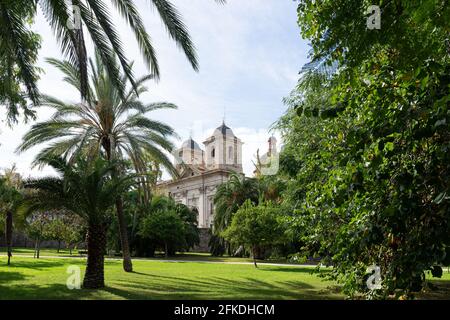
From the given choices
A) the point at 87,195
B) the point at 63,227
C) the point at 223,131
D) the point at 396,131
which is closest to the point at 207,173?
the point at 223,131

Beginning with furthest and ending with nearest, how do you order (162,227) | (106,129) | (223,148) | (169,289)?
(223,148), (162,227), (106,129), (169,289)

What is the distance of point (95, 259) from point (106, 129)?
724 centimetres

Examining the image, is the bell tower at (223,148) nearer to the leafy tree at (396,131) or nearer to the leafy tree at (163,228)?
the leafy tree at (163,228)

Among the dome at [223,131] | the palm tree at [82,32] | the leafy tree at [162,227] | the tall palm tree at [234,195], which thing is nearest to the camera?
the palm tree at [82,32]

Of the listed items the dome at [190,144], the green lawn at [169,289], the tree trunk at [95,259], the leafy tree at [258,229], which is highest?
the dome at [190,144]

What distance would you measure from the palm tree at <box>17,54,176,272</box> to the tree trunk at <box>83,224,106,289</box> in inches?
169

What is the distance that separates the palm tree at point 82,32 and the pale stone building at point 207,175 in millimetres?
48136

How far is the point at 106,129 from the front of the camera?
19.4 m

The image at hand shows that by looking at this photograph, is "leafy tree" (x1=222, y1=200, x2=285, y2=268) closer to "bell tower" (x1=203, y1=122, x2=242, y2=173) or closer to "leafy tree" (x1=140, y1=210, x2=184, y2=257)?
"leafy tree" (x1=140, y1=210, x2=184, y2=257)

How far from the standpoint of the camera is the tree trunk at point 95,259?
43.9 ft

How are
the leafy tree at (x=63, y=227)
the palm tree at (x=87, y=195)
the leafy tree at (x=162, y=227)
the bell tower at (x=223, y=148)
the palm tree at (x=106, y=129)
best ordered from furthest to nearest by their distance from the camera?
the bell tower at (x=223, y=148)
the leafy tree at (x=63, y=227)
the leafy tree at (x=162, y=227)
the palm tree at (x=106, y=129)
the palm tree at (x=87, y=195)

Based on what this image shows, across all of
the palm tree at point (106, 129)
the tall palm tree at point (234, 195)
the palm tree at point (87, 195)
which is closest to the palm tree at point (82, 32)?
the palm tree at point (87, 195)

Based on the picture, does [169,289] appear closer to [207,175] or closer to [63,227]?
[63,227]

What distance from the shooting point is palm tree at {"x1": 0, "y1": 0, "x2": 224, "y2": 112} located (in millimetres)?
6586
